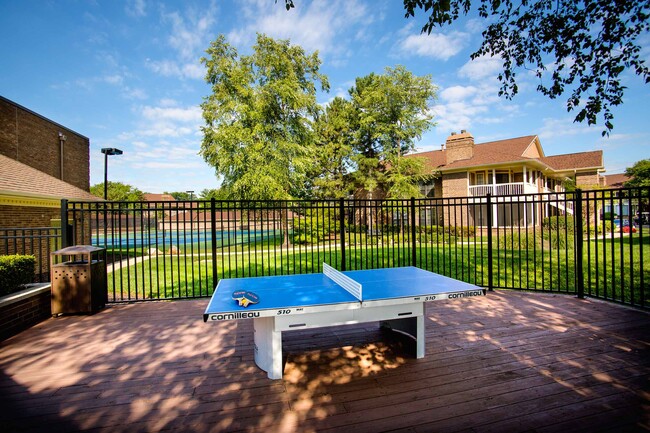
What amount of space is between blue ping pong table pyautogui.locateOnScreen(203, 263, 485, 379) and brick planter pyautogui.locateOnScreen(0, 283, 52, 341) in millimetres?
3400

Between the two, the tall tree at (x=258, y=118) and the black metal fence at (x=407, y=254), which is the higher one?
the tall tree at (x=258, y=118)

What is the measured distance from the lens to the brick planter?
455cm

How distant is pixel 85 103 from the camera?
64.7 ft

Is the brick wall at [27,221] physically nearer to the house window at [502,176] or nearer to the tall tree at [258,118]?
the tall tree at [258,118]

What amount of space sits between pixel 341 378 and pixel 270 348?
0.82m

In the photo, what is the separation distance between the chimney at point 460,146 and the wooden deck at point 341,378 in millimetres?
22952

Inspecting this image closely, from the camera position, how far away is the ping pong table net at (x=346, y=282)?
3.34m

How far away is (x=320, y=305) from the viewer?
310 cm

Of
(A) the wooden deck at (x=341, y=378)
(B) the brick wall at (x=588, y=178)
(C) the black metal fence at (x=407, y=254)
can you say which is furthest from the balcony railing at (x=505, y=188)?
(A) the wooden deck at (x=341, y=378)

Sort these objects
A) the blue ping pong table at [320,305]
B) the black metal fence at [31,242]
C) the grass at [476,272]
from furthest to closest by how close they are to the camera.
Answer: the grass at [476,272] < the black metal fence at [31,242] < the blue ping pong table at [320,305]

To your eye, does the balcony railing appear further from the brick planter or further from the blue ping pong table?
the brick planter

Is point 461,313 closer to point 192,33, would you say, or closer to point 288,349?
point 288,349

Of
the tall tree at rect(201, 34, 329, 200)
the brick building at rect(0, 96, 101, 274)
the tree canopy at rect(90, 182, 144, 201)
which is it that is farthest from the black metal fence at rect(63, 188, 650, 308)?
the tree canopy at rect(90, 182, 144, 201)

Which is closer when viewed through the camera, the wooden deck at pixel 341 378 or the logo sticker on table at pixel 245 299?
the wooden deck at pixel 341 378
